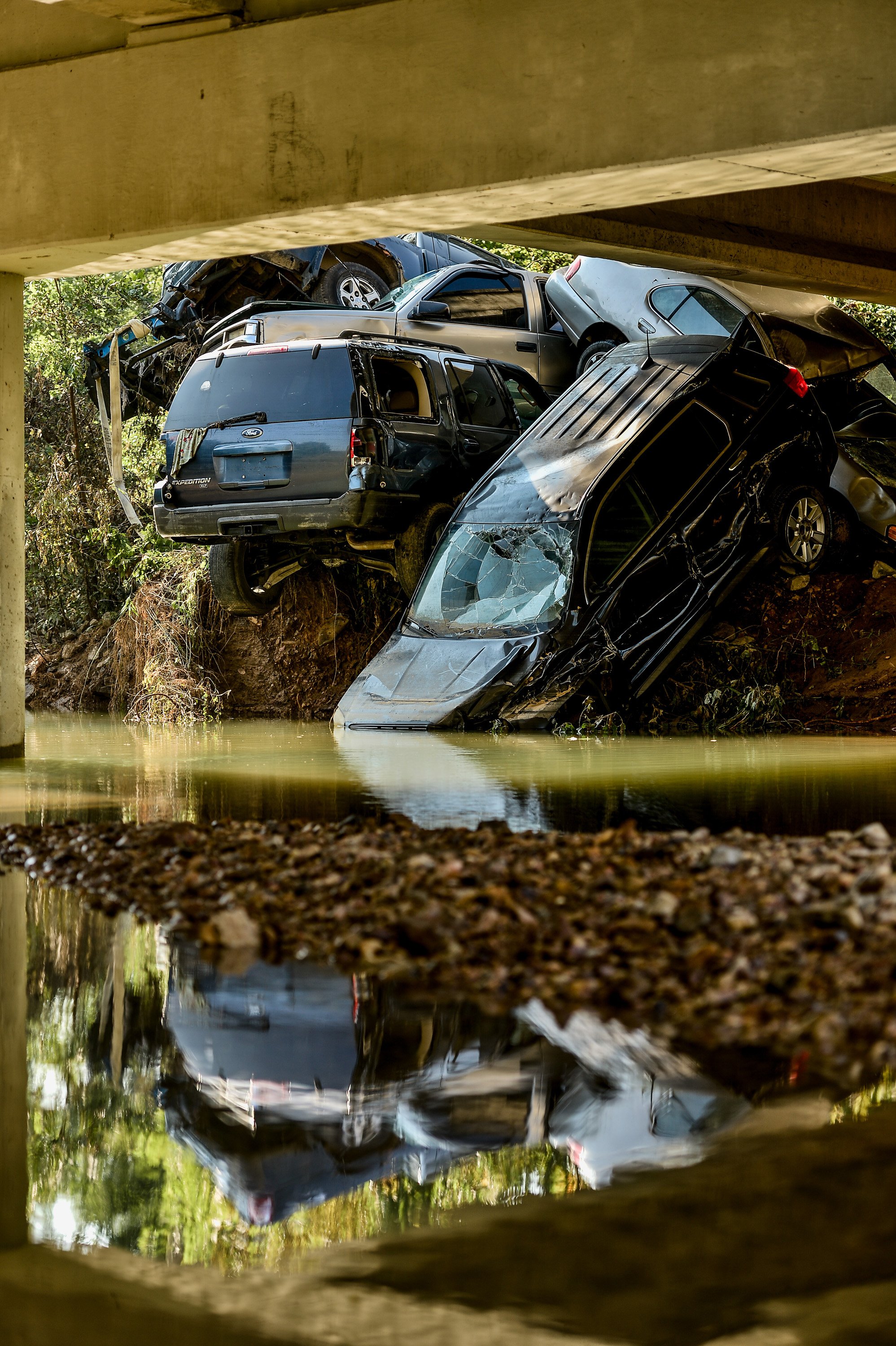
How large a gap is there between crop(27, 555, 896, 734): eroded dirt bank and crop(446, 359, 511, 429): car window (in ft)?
7.79

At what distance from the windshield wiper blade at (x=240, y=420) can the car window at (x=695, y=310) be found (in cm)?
475

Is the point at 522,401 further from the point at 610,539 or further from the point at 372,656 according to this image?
the point at 610,539

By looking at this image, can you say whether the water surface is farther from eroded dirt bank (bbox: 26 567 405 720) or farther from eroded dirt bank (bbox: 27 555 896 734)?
eroded dirt bank (bbox: 26 567 405 720)

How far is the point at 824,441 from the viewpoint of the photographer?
45.1 feet

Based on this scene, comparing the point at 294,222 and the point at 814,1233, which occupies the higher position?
the point at 294,222

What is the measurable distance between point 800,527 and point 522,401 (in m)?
3.36

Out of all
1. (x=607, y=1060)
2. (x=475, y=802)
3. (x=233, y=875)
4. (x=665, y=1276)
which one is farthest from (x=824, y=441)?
(x=665, y=1276)

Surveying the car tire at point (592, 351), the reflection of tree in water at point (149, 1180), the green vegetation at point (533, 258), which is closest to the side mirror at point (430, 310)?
the car tire at point (592, 351)

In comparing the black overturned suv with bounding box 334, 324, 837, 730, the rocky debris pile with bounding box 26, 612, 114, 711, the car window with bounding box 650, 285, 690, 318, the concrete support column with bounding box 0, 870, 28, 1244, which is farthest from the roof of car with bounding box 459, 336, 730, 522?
the concrete support column with bounding box 0, 870, 28, 1244

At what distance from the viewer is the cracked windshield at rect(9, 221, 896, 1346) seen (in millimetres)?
2703

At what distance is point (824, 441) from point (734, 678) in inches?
94.8

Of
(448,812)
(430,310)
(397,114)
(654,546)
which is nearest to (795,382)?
(654,546)

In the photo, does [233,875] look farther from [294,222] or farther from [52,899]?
[294,222]

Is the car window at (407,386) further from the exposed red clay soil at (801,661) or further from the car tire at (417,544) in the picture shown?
the exposed red clay soil at (801,661)
